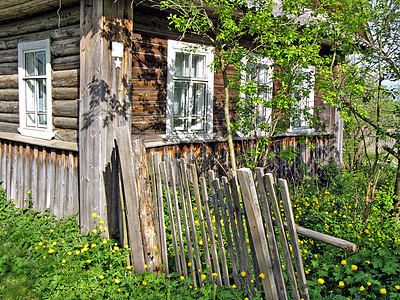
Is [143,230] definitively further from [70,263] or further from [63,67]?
[63,67]

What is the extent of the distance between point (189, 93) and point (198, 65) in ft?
1.65

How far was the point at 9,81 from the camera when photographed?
6.18 meters

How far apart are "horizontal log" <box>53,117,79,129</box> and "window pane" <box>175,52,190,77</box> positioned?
1722mm

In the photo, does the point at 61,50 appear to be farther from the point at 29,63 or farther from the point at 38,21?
the point at 29,63

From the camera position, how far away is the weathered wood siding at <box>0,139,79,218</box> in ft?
16.6

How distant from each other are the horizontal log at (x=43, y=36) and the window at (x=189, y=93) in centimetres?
137

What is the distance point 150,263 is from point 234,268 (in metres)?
1.01

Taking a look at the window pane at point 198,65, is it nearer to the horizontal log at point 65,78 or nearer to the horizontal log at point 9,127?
the horizontal log at point 65,78

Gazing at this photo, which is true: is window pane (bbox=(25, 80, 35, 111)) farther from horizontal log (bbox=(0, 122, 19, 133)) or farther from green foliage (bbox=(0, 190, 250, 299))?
green foliage (bbox=(0, 190, 250, 299))

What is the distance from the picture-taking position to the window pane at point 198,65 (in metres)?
5.86

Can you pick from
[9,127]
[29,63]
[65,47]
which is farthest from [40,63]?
[9,127]

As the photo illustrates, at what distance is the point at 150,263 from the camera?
3727 millimetres

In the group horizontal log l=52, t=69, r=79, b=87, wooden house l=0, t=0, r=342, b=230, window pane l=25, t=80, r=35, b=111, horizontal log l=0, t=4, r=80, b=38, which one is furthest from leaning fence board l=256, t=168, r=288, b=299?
window pane l=25, t=80, r=35, b=111

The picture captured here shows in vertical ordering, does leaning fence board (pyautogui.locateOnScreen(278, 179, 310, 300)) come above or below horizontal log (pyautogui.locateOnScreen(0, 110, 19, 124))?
below
